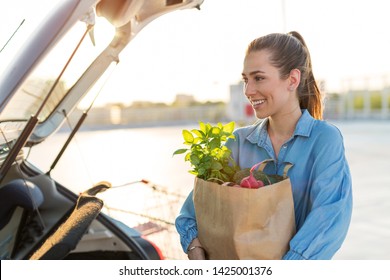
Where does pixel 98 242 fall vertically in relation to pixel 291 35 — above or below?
below

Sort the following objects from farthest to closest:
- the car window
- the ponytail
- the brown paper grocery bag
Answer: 1. the car window
2. the ponytail
3. the brown paper grocery bag

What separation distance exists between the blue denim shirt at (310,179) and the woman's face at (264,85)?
0.26 ft

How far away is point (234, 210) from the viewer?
1224mm

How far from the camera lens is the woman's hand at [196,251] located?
136 centimetres

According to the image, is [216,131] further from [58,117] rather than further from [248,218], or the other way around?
[58,117]

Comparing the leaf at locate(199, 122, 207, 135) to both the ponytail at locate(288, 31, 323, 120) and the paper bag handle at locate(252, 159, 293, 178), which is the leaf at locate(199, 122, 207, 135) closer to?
the paper bag handle at locate(252, 159, 293, 178)

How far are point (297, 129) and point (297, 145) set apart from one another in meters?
0.04

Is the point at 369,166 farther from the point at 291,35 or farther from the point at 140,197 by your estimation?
the point at 291,35

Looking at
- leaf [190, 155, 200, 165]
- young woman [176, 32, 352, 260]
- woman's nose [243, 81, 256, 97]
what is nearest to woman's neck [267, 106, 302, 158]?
young woman [176, 32, 352, 260]

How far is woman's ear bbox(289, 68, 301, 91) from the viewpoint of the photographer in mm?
1365

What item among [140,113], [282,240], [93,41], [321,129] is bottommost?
[140,113]

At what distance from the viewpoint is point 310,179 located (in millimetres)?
1334
